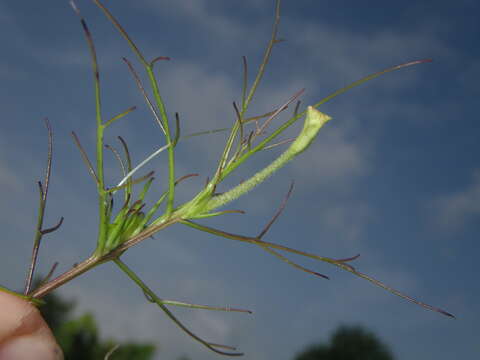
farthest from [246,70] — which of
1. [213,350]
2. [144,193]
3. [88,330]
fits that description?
[88,330]

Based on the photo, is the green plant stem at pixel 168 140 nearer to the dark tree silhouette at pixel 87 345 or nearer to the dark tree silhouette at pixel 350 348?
the dark tree silhouette at pixel 87 345

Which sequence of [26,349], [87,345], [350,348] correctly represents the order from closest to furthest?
[26,349]
[87,345]
[350,348]

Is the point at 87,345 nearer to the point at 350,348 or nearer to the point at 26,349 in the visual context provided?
the point at 26,349

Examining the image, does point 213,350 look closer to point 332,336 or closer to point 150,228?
point 150,228

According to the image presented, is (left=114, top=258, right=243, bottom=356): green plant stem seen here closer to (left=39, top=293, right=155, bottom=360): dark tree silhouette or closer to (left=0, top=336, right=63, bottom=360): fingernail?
(left=0, top=336, right=63, bottom=360): fingernail

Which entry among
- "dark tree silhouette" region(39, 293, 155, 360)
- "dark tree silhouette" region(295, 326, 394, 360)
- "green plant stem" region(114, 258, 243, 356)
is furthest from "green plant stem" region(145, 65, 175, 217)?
"dark tree silhouette" region(295, 326, 394, 360)

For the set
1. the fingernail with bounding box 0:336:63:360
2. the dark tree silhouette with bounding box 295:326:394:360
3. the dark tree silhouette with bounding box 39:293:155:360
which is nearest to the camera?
the fingernail with bounding box 0:336:63:360

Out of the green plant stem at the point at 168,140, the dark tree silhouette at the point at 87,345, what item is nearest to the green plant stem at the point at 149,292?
the green plant stem at the point at 168,140

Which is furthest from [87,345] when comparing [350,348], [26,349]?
[350,348]
